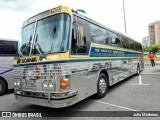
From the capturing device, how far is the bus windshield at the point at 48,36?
13.9 feet

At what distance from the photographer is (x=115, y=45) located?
25.4 ft

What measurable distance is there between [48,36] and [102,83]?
9.32 feet

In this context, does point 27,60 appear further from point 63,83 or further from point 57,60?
point 63,83

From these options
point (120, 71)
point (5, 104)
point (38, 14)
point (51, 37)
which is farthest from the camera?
point (120, 71)

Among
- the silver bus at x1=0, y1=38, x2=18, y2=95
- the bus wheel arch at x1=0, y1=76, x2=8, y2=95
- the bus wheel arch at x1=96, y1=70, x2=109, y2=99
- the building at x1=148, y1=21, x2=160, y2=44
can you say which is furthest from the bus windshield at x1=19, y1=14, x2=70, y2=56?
the building at x1=148, y1=21, x2=160, y2=44

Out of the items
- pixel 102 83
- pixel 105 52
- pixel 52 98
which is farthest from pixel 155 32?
pixel 52 98

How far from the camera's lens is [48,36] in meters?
4.44

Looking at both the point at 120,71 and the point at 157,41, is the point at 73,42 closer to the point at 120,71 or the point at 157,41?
the point at 120,71

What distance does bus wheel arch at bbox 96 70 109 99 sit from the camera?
5891 mm

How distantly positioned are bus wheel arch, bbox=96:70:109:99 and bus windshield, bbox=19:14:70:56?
89.3 inches

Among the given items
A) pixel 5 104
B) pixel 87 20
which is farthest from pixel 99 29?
pixel 5 104

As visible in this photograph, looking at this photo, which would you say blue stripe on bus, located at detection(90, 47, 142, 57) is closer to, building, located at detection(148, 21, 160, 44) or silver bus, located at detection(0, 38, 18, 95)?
silver bus, located at detection(0, 38, 18, 95)

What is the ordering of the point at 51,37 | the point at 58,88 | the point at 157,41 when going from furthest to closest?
the point at 157,41
the point at 51,37
the point at 58,88

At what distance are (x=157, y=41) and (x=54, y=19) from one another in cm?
14608
